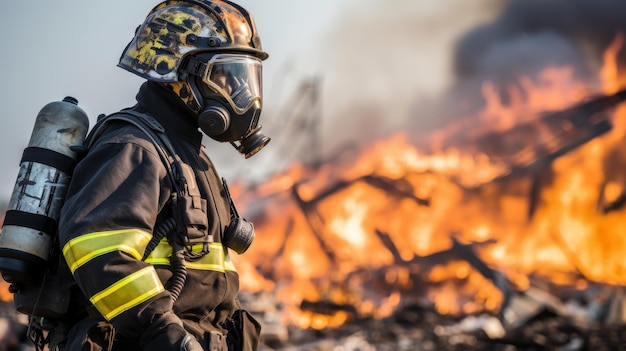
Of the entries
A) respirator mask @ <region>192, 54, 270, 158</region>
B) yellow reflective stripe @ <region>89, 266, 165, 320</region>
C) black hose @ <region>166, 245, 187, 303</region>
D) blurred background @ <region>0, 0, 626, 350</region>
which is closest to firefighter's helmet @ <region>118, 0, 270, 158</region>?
respirator mask @ <region>192, 54, 270, 158</region>

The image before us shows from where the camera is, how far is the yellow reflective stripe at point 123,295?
2453 mm

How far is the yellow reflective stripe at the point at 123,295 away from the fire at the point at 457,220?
1150 centimetres

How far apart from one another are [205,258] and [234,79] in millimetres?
665

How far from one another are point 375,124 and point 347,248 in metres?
3.58

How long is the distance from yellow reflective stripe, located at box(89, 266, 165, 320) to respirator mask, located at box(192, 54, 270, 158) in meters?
0.63

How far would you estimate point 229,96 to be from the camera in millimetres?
2949

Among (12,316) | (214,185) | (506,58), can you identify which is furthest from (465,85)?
(214,185)

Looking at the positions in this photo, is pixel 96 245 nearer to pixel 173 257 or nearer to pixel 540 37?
pixel 173 257

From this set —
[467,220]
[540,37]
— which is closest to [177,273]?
[467,220]

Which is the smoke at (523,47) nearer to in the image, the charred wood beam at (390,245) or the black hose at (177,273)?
the charred wood beam at (390,245)

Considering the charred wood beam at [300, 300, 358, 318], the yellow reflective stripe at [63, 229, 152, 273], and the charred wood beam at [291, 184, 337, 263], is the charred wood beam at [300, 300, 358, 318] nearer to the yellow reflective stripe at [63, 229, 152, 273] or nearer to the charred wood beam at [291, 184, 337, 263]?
the charred wood beam at [291, 184, 337, 263]

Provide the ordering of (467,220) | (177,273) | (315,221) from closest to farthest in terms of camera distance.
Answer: (177,273) < (467,220) < (315,221)

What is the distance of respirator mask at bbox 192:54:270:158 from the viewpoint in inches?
113

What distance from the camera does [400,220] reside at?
16344 millimetres
